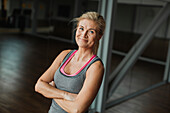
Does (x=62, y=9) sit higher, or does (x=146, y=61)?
(x=62, y=9)

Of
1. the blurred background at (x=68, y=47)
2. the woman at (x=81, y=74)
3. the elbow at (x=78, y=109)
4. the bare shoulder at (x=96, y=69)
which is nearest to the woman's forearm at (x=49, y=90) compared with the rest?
the woman at (x=81, y=74)

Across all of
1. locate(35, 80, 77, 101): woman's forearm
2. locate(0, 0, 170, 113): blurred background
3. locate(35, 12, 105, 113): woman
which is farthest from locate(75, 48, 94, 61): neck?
locate(0, 0, 170, 113): blurred background

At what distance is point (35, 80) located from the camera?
5277 millimetres

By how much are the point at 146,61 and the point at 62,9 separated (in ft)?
9.77

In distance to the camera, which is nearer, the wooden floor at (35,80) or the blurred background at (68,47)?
the blurred background at (68,47)

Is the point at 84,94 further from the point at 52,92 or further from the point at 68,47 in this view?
the point at 68,47

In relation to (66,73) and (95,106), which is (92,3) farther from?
(66,73)

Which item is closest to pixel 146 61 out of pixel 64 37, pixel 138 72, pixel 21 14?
pixel 138 72

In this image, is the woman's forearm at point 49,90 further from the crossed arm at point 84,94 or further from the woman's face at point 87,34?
the woman's face at point 87,34

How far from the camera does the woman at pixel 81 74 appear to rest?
4.58 ft

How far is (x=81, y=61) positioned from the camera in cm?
149

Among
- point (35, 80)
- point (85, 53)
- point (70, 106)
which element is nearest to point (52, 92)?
point (70, 106)

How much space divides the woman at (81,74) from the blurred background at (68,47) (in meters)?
2.09

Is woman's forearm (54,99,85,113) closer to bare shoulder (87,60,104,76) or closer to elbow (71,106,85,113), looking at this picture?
elbow (71,106,85,113)
